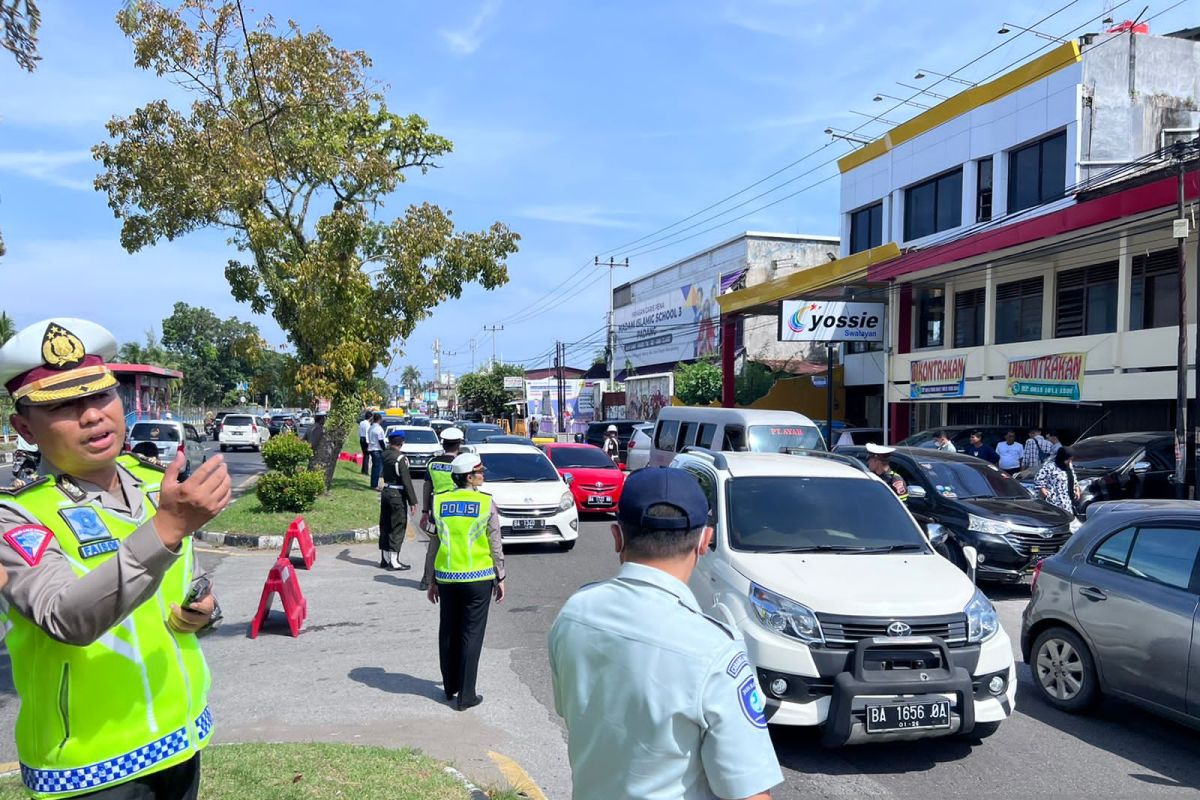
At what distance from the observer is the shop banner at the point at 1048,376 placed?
20.9 meters

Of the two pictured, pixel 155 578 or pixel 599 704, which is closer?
pixel 155 578

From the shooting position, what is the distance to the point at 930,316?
2853 centimetres

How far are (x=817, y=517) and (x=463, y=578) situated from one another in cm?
267

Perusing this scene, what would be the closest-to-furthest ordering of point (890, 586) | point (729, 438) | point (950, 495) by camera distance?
point (890, 586)
point (950, 495)
point (729, 438)

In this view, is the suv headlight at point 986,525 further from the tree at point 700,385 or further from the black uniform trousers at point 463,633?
the tree at point 700,385

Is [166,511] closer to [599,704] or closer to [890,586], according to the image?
[599,704]

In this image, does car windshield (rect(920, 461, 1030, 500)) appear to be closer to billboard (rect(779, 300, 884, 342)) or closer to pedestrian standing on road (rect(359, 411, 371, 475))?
pedestrian standing on road (rect(359, 411, 371, 475))

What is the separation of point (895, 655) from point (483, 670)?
3.44 m

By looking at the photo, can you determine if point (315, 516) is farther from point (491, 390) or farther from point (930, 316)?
point (491, 390)

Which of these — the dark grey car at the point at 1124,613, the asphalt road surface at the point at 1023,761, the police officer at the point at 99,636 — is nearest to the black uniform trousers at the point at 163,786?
the police officer at the point at 99,636

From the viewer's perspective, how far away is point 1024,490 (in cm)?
1157

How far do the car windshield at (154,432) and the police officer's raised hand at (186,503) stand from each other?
78.8 feet

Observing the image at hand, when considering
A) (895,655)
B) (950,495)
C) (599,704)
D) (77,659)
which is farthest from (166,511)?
(950,495)

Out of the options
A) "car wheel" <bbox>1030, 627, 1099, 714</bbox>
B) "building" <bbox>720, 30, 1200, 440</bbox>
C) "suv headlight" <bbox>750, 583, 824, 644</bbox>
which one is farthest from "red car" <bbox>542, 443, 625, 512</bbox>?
"building" <bbox>720, 30, 1200, 440</bbox>
